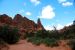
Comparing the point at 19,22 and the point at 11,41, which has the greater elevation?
the point at 19,22

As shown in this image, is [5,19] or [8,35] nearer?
[8,35]

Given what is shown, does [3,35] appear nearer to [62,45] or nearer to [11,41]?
[11,41]

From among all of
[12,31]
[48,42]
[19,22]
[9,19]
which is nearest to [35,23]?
[19,22]

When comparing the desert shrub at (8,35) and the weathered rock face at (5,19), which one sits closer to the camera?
the desert shrub at (8,35)

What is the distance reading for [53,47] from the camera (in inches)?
765

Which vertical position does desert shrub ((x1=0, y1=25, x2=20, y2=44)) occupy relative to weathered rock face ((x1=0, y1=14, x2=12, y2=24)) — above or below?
below

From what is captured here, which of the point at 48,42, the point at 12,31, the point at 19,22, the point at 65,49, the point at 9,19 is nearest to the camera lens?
the point at 65,49

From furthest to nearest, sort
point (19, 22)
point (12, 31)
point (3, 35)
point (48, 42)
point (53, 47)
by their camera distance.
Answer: point (19, 22) → point (12, 31) → point (3, 35) → point (48, 42) → point (53, 47)

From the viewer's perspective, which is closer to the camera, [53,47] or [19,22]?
[53,47]

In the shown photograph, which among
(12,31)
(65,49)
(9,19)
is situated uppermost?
(9,19)

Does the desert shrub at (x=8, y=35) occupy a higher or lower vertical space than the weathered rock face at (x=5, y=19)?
lower

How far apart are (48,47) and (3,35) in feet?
23.8

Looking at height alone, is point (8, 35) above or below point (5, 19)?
below

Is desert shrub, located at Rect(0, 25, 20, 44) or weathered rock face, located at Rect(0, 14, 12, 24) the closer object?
desert shrub, located at Rect(0, 25, 20, 44)
